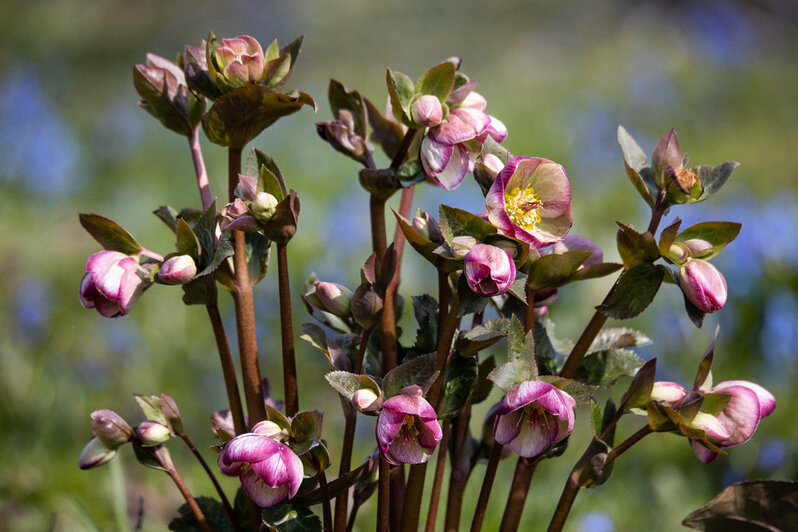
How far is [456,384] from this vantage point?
1.93ft

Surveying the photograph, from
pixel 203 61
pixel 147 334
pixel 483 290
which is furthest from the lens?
→ pixel 147 334

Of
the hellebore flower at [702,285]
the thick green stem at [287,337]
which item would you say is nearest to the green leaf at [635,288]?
the hellebore flower at [702,285]

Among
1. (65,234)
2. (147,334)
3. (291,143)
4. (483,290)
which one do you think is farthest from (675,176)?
(291,143)

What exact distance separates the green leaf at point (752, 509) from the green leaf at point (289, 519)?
0.32 meters

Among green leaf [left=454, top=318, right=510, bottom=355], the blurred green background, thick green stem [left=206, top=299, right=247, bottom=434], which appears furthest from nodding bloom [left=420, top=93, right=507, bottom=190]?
the blurred green background

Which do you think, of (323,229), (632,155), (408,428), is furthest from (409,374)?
(323,229)

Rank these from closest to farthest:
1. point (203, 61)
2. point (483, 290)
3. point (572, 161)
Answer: point (483, 290) < point (203, 61) < point (572, 161)

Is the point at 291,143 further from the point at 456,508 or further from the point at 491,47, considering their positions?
the point at 491,47

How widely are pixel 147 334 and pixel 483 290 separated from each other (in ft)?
5.04

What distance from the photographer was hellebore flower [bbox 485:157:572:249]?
21.4 inches

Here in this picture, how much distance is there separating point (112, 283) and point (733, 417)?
455 millimetres

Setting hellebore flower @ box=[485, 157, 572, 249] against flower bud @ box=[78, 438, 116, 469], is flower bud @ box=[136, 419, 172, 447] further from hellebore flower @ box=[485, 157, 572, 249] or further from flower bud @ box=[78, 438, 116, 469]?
hellebore flower @ box=[485, 157, 572, 249]

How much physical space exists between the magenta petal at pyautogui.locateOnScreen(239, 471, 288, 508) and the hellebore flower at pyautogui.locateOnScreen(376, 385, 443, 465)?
89 millimetres

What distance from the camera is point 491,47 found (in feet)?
20.4
